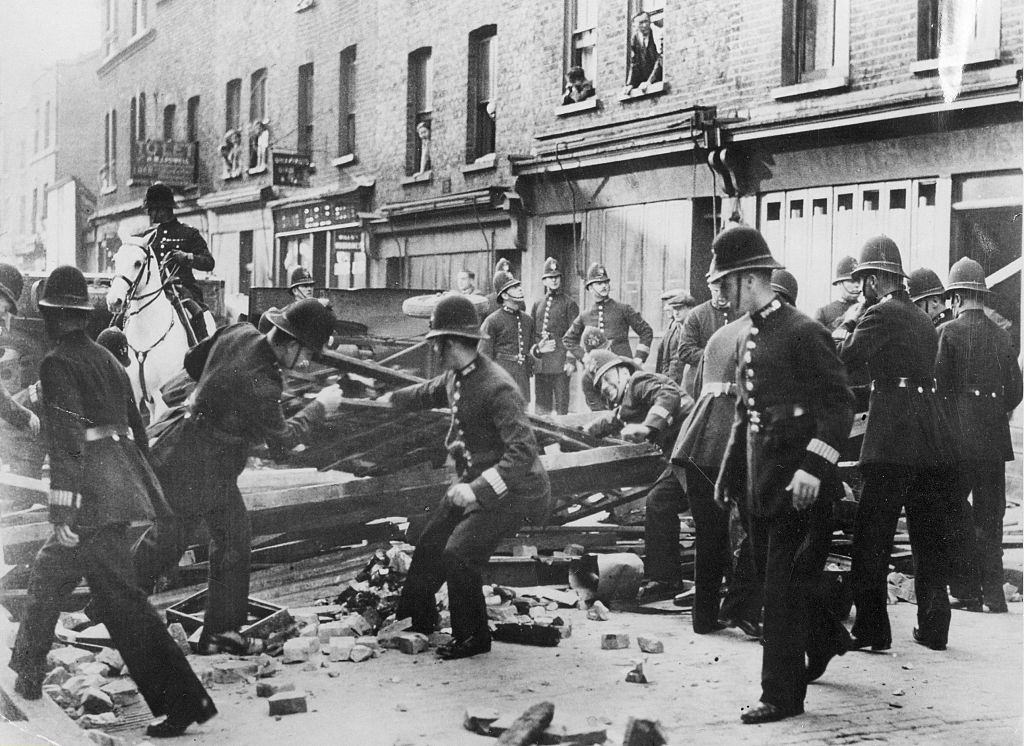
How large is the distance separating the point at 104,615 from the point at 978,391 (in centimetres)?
385

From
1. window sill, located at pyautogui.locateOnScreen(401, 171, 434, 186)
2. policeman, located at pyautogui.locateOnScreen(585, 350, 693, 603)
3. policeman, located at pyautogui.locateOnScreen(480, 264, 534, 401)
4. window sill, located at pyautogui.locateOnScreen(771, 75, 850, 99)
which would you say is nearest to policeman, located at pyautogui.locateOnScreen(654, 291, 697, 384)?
policeman, located at pyautogui.locateOnScreen(585, 350, 693, 603)

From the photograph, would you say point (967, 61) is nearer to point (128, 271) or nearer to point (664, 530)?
→ point (664, 530)

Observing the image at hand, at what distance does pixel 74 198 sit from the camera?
4.37 meters

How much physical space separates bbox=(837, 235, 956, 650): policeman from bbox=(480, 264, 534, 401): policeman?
1.51m

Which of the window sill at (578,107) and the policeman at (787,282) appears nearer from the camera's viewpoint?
the window sill at (578,107)

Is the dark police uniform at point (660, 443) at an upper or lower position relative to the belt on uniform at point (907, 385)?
lower

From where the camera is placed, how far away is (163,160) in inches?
178

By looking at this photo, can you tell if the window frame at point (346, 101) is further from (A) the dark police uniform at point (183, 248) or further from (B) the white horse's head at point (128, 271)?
(B) the white horse's head at point (128, 271)

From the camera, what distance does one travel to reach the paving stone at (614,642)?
4648 millimetres

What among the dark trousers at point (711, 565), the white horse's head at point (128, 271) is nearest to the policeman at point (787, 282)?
the dark trousers at point (711, 565)

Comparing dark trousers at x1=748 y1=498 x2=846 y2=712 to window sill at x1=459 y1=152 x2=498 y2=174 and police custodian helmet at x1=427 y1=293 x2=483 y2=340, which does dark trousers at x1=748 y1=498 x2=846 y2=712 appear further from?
window sill at x1=459 y1=152 x2=498 y2=174

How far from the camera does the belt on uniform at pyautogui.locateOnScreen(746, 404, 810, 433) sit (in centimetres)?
409

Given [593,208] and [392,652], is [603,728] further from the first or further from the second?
[593,208]

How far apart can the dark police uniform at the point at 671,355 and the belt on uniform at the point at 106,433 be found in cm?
391
